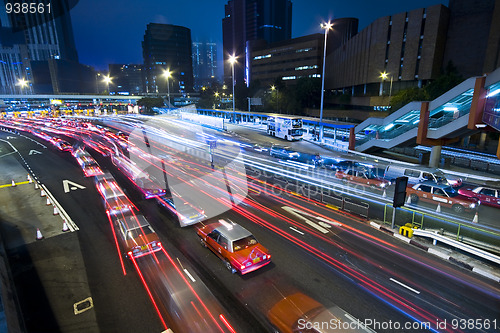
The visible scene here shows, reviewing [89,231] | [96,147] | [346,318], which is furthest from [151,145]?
[346,318]

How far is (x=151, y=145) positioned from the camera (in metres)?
38.2

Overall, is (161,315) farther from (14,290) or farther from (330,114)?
→ (330,114)

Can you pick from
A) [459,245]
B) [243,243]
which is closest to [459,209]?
[459,245]

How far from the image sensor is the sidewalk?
804 centimetres

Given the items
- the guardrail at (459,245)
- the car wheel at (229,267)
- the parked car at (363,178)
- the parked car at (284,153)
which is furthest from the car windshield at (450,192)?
the car wheel at (229,267)

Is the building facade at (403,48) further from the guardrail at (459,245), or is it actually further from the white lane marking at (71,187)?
the white lane marking at (71,187)

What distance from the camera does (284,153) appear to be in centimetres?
2889

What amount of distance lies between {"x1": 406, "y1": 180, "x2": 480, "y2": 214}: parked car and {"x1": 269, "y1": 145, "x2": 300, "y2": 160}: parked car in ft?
41.6

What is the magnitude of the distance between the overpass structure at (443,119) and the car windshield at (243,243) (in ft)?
60.5

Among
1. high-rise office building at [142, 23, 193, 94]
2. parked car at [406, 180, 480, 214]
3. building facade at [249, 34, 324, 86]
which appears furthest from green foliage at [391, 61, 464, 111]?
high-rise office building at [142, 23, 193, 94]

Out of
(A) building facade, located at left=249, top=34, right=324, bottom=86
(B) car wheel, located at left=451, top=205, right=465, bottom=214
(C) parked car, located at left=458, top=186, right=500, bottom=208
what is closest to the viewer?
(B) car wheel, located at left=451, top=205, right=465, bottom=214

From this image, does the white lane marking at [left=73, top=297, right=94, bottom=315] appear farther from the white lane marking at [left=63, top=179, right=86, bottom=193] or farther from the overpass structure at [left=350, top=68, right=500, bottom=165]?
the overpass structure at [left=350, top=68, right=500, bottom=165]

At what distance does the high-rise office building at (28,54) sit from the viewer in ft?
492

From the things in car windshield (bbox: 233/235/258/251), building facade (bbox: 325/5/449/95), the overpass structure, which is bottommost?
car windshield (bbox: 233/235/258/251)
